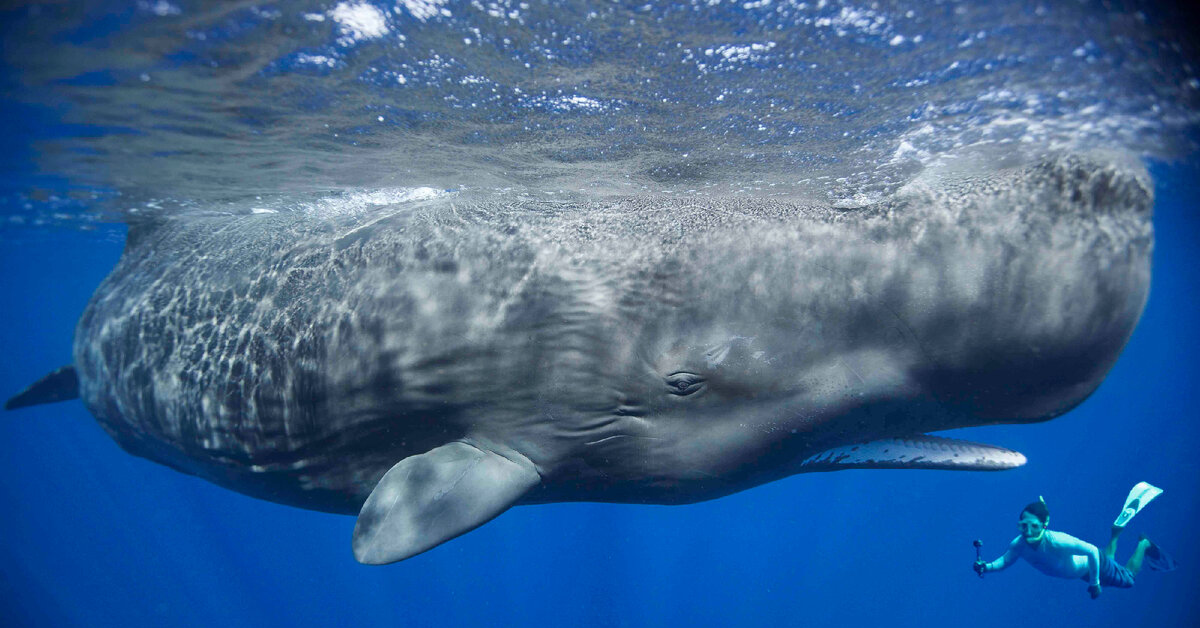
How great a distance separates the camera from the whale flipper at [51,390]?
26.3 ft

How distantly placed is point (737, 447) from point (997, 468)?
1.58m

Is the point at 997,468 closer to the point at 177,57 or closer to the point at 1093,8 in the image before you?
the point at 1093,8

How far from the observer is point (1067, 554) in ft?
46.4

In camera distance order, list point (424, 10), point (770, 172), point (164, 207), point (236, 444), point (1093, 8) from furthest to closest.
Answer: point (164, 207) < point (770, 172) < point (236, 444) < point (424, 10) < point (1093, 8)

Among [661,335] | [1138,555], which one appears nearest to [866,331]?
[661,335]

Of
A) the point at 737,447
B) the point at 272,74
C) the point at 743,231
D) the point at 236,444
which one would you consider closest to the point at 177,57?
Answer: the point at 272,74

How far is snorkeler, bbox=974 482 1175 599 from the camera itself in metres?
13.1

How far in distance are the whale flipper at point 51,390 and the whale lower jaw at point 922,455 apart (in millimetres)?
9499

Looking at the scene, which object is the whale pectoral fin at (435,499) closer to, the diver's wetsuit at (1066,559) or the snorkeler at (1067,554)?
the snorkeler at (1067,554)

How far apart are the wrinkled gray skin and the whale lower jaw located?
4 cm

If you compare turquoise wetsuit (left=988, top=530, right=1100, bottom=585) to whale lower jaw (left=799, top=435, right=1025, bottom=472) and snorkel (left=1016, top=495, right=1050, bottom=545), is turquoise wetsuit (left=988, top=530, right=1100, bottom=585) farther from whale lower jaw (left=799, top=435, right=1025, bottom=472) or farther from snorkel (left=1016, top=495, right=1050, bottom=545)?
whale lower jaw (left=799, top=435, right=1025, bottom=472)

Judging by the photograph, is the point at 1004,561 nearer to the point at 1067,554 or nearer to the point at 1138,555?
the point at 1067,554

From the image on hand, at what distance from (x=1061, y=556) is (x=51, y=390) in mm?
20141

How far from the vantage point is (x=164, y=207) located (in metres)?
11.5
